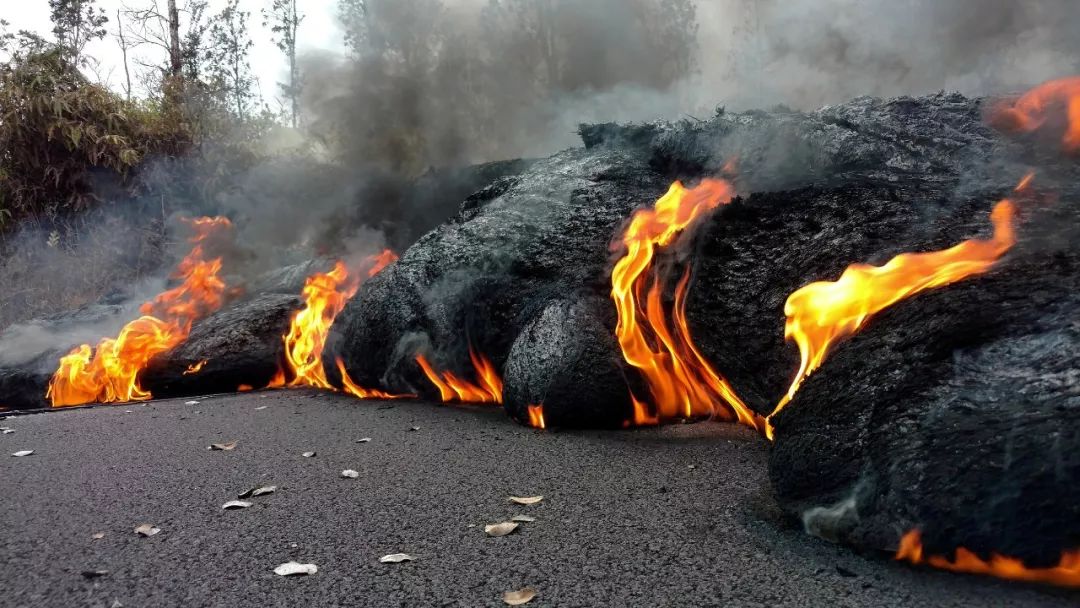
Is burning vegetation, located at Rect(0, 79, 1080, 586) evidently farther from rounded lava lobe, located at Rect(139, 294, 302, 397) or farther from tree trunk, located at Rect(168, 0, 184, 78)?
tree trunk, located at Rect(168, 0, 184, 78)

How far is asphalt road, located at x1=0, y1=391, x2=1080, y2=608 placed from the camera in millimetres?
1958

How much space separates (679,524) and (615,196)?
2.81 m

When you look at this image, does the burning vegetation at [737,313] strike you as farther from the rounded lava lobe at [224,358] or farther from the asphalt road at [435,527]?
the asphalt road at [435,527]

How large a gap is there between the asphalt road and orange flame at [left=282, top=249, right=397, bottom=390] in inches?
84.6

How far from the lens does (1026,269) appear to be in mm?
2273

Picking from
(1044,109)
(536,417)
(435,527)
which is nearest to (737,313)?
(536,417)

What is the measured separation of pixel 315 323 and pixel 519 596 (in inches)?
207

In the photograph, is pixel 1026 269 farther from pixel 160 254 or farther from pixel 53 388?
pixel 160 254

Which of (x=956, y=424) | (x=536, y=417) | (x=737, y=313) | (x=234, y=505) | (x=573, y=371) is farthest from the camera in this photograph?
(x=536, y=417)

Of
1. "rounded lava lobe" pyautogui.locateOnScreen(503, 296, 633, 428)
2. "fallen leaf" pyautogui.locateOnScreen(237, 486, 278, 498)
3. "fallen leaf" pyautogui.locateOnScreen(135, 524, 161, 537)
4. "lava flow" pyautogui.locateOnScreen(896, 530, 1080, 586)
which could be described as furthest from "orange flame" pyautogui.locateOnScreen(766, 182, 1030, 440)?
A: "fallen leaf" pyautogui.locateOnScreen(135, 524, 161, 537)

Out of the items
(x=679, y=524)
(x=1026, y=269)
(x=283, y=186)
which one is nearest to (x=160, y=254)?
(x=283, y=186)

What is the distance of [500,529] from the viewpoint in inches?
96.1

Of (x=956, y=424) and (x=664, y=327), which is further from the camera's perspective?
(x=664, y=327)

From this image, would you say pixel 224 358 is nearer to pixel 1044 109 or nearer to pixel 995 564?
pixel 995 564
